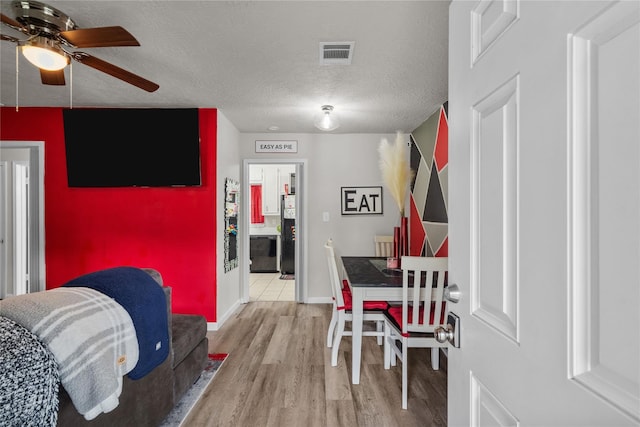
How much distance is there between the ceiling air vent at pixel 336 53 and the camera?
2086 millimetres

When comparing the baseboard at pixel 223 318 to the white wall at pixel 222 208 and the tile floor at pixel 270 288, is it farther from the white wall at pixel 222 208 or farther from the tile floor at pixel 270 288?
the tile floor at pixel 270 288

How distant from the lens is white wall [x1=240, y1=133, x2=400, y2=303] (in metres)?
4.41

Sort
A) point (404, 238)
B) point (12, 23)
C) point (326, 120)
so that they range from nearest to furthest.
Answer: point (12, 23) → point (404, 238) → point (326, 120)

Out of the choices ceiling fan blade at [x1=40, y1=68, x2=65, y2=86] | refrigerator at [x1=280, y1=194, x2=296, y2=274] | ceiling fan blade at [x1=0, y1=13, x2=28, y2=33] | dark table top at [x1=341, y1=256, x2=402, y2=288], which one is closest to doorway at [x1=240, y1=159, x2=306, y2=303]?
refrigerator at [x1=280, y1=194, x2=296, y2=274]

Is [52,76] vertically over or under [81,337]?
over

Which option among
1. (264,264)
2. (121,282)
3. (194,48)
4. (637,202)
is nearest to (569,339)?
(637,202)

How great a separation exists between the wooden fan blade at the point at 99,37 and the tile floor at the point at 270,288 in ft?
11.9

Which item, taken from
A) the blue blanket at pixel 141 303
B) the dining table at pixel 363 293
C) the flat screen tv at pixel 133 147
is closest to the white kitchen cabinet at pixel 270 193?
the flat screen tv at pixel 133 147

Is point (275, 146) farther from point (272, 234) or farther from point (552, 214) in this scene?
point (552, 214)

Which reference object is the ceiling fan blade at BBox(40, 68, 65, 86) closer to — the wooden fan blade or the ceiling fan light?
the ceiling fan light

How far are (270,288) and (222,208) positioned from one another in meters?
2.17

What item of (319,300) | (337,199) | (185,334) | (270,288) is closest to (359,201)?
(337,199)

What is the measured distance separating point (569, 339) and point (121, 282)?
1.60m

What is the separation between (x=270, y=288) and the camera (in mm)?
5293
